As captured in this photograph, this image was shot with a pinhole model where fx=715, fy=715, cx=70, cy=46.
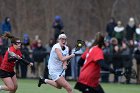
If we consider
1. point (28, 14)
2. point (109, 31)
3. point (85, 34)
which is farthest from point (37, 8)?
point (109, 31)

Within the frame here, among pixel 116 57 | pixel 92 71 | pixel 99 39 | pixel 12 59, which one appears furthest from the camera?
pixel 116 57

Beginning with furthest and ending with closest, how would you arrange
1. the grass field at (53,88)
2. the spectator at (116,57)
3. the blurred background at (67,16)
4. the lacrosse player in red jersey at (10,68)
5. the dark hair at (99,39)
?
the blurred background at (67,16) < the spectator at (116,57) < the grass field at (53,88) < the lacrosse player in red jersey at (10,68) < the dark hair at (99,39)

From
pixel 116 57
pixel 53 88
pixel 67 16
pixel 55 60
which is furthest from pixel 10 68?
pixel 67 16

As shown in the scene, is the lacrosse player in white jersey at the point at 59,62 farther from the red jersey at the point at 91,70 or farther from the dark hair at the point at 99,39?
the dark hair at the point at 99,39

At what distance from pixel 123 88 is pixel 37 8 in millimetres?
16817

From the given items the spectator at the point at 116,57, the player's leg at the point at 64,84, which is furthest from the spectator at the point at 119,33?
the player's leg at the point at 64,84

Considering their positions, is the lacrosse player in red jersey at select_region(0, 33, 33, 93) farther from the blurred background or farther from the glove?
the blurred background

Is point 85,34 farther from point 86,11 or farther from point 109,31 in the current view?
point 109,31

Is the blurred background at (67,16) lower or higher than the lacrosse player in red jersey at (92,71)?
higher

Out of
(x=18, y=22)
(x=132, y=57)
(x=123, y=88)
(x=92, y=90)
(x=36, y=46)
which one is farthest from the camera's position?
(x=18, y=22)

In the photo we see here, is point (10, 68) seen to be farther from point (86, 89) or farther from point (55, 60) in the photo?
point (86, 89)

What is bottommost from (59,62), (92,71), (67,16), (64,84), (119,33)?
(64,84)

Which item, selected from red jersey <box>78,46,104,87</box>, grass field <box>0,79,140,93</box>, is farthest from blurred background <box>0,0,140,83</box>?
red jersey <box>78,46,104,87</box>

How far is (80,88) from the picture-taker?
14344mm
